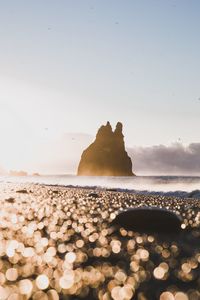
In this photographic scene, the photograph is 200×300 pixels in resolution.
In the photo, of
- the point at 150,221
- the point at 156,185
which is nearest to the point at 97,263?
the point at 150,221

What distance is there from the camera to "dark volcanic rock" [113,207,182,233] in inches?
532

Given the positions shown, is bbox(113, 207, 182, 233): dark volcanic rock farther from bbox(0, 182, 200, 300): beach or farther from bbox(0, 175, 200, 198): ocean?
bbox(0, 175, 200, 198): ocean

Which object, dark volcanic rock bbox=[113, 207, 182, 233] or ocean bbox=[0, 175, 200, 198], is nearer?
dark volcanic rock bbox=[113, 207, 182, 233]

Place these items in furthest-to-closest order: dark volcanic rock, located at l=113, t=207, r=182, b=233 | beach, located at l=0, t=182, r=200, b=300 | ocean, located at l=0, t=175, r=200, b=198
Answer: ocean, located at l=0, t=175, r=200, b=198, dark volcanic rock, located at l=113, t=207, r=182, b=233, beach, located at l=0, t=182, r=200, b=300

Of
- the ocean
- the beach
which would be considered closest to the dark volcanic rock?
the beach

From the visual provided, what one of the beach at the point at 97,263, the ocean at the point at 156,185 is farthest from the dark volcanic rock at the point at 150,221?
the ocean at the point at 156,185

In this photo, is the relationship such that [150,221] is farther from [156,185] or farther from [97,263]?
[156,185]

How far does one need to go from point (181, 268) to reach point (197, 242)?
3658 millimetres

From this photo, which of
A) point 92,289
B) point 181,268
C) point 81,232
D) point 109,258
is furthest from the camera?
point 81,232

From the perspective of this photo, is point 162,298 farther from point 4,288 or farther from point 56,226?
point 56,226

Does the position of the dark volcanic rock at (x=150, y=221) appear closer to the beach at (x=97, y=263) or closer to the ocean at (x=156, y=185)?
the beach at (x=97, y=263)

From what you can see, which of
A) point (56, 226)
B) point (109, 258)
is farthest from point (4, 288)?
point (56, 226)

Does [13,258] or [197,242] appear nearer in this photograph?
[13,258]

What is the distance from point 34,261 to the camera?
312 inches
